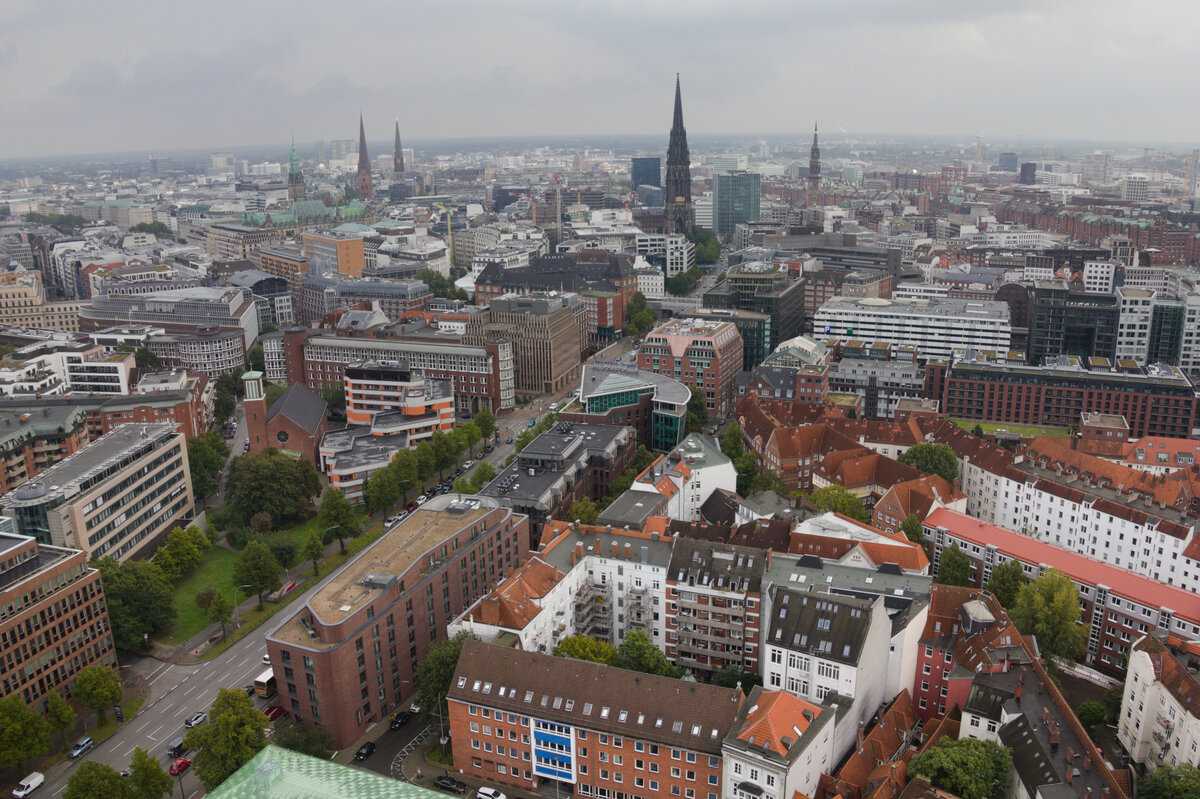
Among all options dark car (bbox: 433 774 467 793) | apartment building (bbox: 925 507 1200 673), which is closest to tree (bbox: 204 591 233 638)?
dark car (bbox: 433 774 467 793)

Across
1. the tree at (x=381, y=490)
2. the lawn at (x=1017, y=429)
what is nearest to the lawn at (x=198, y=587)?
the tree at (x=381, y=490)

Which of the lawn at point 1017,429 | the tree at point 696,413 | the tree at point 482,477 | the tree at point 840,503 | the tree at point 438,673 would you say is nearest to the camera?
the tree at point 438,673

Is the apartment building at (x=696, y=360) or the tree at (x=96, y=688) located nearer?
A: the tree at (x=96, y=688)

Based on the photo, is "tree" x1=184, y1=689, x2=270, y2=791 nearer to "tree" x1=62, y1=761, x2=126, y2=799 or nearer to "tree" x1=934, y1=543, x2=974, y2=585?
"tree" x1=62, y1=761, x2=126, y2=799

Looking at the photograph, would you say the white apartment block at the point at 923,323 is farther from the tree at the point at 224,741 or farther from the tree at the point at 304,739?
the tree at the point at 224,741

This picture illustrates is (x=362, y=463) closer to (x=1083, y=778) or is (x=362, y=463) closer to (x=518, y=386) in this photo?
(x=518, y=386)

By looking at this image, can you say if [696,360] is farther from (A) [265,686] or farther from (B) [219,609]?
(A) [265,686]
